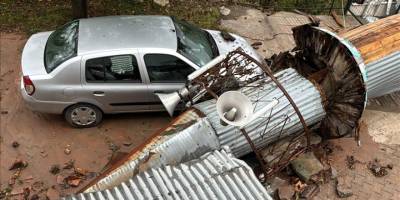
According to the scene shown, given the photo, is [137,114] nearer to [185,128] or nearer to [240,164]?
[185,128]

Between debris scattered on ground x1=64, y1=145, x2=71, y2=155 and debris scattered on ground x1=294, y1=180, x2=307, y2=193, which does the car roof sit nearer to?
debris scattered on ground x1=64, y1=145, x2=71, y2=155

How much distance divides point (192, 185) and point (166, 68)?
285cm

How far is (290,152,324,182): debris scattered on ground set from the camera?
20.6ft

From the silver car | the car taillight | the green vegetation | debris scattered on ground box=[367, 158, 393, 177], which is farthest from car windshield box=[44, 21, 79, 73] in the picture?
debris scattered on ground box=[367, 158, 393, 177]

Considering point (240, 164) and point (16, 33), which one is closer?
point (240, 164)

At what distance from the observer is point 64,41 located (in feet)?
22.7

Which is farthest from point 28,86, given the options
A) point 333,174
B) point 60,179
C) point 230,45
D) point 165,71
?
point 333,174

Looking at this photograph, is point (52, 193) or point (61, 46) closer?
point (52, 193)

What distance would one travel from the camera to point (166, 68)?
668 cm

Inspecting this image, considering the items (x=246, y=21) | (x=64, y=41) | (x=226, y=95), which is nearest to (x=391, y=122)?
(x=246, y=21)

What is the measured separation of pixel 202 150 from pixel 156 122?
93.5 inches

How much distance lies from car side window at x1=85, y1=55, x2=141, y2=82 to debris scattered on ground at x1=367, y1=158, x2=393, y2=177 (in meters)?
3.84

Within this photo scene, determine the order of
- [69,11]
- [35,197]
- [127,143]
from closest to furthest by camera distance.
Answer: [35,197]
[127,143]
[69,11]

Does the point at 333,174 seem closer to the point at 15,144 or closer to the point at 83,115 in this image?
the point at 83,115
